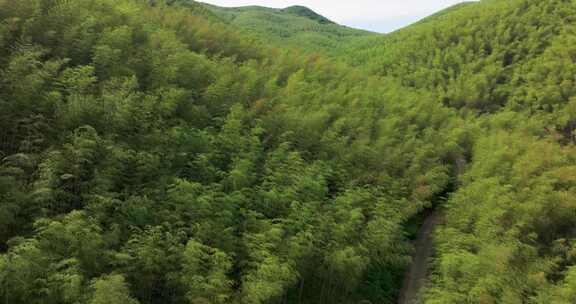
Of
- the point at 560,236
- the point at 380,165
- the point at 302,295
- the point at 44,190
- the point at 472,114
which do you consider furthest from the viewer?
the point at 472,114

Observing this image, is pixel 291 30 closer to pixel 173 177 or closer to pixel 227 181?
pixel 227 181

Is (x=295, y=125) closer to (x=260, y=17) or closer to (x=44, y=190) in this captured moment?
(x=44, y=190)

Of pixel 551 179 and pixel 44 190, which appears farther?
pixel 551 179

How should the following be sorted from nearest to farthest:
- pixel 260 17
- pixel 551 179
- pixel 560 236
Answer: pixel 560 236, pixel 551 179, pixel 260 17

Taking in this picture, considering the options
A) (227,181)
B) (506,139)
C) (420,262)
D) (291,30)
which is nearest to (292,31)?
(291,30)

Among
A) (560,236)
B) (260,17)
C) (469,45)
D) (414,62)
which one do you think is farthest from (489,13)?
(260,17)

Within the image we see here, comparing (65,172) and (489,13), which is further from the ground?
(489,13)

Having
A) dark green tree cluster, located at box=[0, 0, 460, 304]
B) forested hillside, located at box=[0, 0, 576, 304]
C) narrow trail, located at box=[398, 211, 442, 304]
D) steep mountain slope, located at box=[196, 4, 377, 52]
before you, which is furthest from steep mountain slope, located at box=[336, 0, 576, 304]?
steep mountain slope, located at box=[196, 4, 377, 52]
